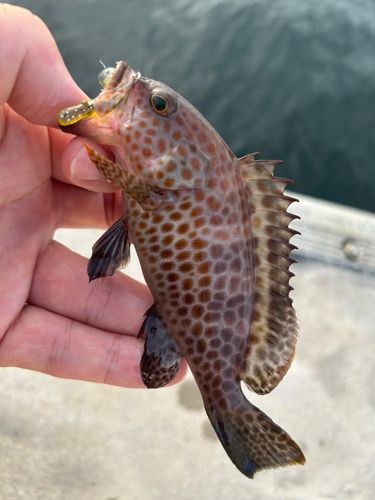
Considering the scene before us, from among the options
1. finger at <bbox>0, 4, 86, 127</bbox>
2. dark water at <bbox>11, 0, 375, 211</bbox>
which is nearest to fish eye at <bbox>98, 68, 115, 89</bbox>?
finger at <bbox>0, 4, 86, 127</bbox>

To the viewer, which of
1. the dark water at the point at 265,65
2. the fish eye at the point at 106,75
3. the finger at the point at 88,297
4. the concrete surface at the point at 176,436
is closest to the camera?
the fish eye at the point at 106,75

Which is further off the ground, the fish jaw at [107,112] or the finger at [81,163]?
the fish jaw at [107,112]

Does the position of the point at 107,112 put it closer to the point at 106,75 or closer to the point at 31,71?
the point at 106,75

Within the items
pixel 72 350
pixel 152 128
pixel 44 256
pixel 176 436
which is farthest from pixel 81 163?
pixel 176 436

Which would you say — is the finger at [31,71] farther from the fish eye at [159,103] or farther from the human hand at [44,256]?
the fish eye at [159,103]

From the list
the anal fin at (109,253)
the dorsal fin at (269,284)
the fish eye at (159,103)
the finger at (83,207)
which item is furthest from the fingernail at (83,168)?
the dorsal fin at (269,284)

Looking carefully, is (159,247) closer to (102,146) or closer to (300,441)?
(102,146)

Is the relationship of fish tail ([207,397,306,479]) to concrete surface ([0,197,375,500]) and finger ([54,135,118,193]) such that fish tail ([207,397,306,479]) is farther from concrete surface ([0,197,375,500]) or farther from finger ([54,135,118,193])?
finger ([54,135,118,193])
